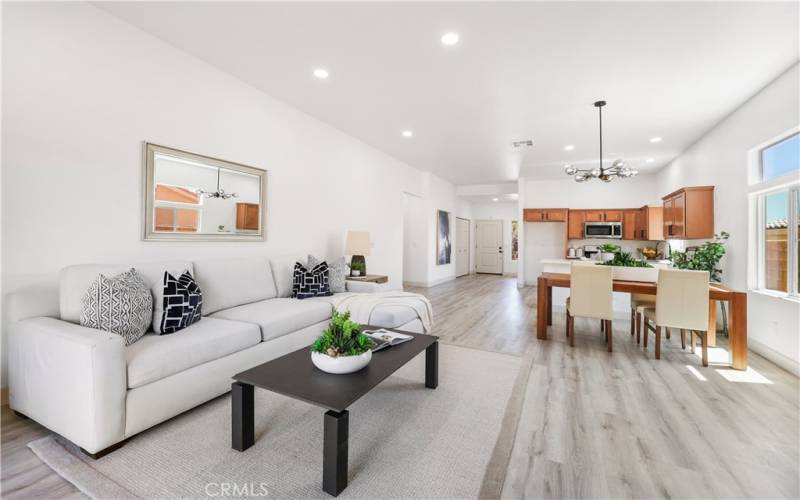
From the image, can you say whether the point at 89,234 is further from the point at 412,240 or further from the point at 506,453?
the point at 412,240

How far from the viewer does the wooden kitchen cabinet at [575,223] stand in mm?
7934

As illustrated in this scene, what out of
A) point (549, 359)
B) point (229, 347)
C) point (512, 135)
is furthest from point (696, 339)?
point (229, 347)

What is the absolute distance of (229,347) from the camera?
2.29 m

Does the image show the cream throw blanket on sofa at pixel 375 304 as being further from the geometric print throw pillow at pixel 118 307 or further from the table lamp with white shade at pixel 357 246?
the geometric print throw pillow at pixel 118 307

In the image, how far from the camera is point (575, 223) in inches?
314

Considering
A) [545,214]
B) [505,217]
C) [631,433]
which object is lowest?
[631,433]

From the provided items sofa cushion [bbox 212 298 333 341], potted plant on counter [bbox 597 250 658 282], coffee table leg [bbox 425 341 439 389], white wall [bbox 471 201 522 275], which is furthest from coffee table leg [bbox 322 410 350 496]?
white wall [bbox 471 201 522 275]

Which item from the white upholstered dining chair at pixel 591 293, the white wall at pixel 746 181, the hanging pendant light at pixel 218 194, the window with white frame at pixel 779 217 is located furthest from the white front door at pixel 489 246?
the hanging pendant light at pixel 218 194

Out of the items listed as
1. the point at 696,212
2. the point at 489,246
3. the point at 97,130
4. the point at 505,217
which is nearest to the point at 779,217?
the point at 696,212

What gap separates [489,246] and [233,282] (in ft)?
31.4

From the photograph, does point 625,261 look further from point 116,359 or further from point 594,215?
point 116,359

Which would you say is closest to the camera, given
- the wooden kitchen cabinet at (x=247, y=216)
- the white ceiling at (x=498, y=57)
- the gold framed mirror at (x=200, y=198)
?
→ the white ceiling at (x=498, y=57)

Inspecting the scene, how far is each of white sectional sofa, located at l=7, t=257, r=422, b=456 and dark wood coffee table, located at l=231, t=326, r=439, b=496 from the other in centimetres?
51

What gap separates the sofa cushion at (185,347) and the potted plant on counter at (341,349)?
0.84 meters
